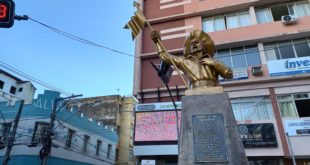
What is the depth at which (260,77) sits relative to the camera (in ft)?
44.6

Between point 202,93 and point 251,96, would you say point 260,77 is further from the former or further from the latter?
point 202,93

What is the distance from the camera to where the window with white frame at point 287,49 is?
13.9m

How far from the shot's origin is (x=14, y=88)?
91.0 ft

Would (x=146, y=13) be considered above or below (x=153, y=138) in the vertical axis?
above

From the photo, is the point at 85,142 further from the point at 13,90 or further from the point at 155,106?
the point at 155,106

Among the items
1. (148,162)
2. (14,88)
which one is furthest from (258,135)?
(14,88)

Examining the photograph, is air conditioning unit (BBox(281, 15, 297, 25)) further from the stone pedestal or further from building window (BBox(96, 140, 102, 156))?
building window (BBox(96, 140, 102, 156))

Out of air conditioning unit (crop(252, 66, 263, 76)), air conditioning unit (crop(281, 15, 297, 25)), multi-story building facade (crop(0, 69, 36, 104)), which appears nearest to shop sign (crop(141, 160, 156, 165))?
air conditioning unit (crop(252, 66, 263, 76))

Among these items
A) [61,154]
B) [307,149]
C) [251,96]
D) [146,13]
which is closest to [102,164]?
[61,154]

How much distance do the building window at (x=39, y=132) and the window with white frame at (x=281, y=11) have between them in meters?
16.8

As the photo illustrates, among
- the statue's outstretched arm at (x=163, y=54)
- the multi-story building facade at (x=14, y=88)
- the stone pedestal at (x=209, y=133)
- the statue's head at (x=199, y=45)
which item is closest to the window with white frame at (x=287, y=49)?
the statue's head at (x=199, y=45)

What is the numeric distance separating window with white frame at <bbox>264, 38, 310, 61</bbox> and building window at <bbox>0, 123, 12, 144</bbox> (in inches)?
736

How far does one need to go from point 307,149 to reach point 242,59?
18.8ft

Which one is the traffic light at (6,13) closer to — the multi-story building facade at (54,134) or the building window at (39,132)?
the multi-story building facade at (54,134)
